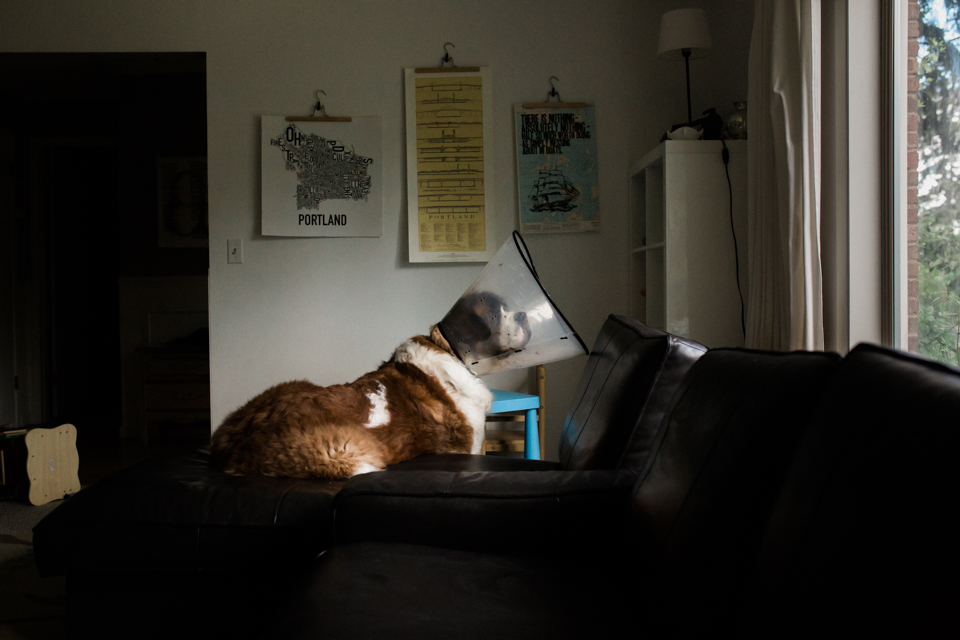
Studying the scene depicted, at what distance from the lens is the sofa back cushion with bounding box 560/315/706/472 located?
52.9 inches

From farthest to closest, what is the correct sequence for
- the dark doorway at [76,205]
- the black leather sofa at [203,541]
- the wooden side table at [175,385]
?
the dark doorway at [76,205] < the wooden side table at [175,385] < the black leather sofa at [203,541]

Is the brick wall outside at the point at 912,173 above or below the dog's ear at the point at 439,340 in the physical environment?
above

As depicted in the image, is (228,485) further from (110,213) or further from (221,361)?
(110,213)

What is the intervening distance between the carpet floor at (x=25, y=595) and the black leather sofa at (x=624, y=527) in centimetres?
39

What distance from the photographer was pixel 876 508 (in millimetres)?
591

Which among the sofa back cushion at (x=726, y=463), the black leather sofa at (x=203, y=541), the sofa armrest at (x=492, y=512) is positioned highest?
the sofa back cushion at (x=726, y=463)

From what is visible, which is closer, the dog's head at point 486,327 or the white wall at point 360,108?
the dog's head at point 486,327

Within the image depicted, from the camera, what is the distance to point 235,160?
3416 mm

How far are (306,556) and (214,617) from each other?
28 centimetres

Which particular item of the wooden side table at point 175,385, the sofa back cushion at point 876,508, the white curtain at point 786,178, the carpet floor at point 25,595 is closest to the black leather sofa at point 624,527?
the sofa back cushion at point 876,508

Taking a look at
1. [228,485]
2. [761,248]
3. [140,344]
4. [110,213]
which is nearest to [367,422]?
[228,485]

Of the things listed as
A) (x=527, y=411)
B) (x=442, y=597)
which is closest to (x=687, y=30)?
(x=527, y=411)

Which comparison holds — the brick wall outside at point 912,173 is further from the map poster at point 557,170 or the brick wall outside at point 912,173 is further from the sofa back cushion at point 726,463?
the map poster at point 557,170

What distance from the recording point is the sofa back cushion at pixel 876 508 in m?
0.53
